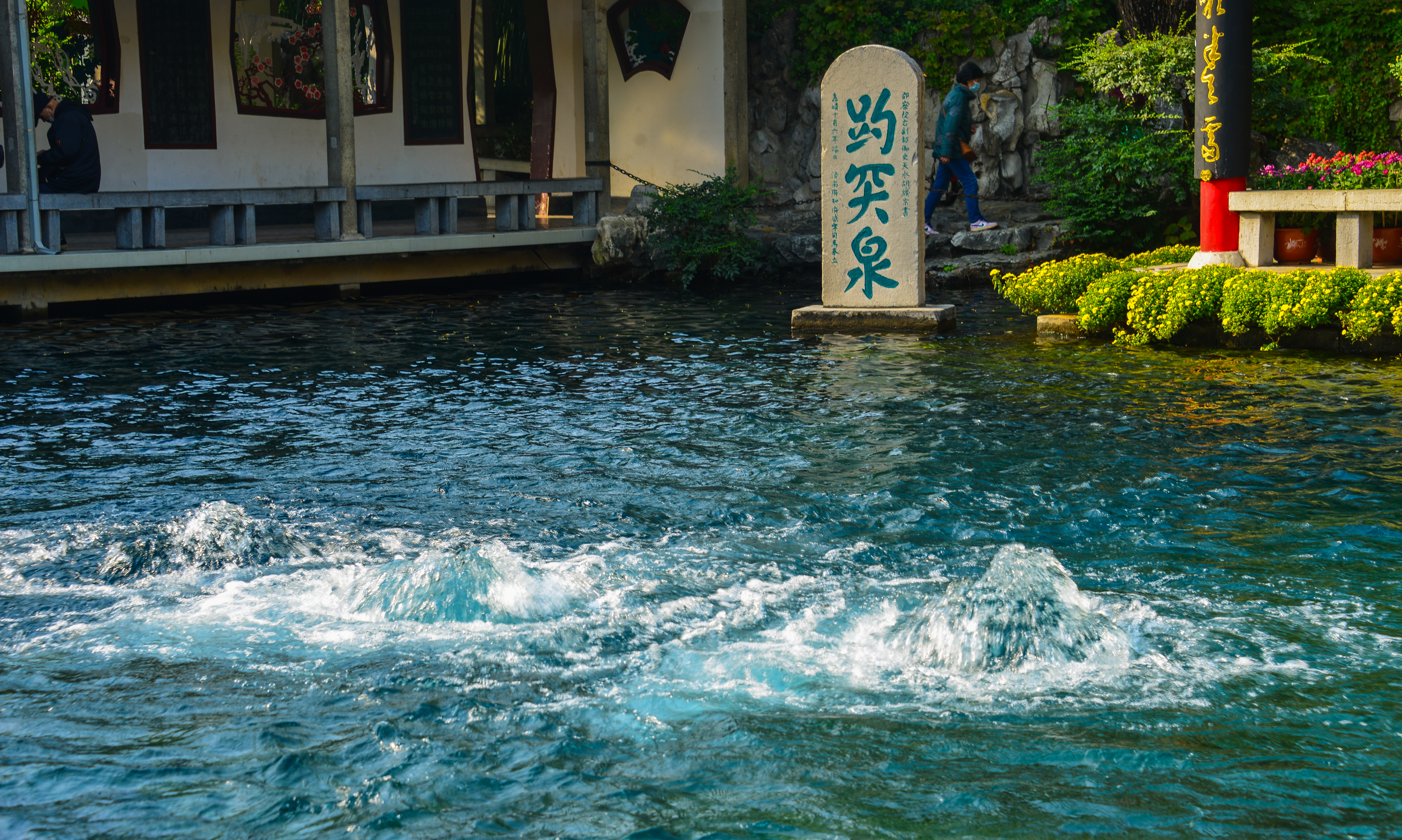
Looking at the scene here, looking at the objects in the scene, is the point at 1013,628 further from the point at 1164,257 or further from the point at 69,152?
the point at 69,152

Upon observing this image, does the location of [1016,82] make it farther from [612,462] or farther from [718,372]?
[612,462]

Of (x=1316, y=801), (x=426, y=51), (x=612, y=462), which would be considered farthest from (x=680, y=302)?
(x=1316, y=801)

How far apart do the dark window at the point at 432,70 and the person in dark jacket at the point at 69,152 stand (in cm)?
540

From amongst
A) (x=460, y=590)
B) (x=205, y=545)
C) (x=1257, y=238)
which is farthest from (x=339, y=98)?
(x=460, y=590)

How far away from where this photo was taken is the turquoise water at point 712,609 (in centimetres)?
398

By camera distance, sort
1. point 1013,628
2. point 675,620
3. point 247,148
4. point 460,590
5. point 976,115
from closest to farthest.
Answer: point 1013,628 → point 675,620 → point 460,590 → point 247,148 → point 976,115

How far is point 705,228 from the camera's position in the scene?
56.1 ft

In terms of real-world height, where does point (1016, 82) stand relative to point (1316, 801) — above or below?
above

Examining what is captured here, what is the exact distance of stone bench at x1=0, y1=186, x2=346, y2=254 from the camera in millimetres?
13469

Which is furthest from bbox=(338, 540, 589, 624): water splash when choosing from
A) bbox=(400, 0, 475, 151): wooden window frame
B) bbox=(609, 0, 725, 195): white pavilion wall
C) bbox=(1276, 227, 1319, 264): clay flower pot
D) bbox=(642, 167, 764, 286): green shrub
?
bbox=(609, 0, 725, 195): white pavilion wall

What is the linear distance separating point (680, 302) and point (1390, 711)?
11.9m

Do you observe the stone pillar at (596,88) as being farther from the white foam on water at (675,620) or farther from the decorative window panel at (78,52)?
the white foam on water at (675,620)

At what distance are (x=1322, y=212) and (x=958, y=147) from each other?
17.7 ft

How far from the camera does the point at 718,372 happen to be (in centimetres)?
1091
